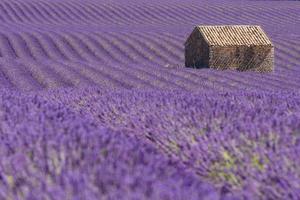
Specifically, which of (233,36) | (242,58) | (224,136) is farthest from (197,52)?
(224,136)

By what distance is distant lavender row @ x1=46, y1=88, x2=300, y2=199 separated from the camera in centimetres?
337

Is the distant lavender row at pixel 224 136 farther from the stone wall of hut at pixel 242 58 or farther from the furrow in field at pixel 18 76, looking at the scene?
the stone wall of hut at pixel 242 58

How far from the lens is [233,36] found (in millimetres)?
19594

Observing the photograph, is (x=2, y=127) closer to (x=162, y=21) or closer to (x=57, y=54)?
(x=57, y=54)

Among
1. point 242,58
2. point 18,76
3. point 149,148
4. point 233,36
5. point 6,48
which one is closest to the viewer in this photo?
point 149,148

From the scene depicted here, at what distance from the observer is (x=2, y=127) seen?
14.5 feet

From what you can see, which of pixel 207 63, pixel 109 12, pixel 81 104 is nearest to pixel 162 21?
pixel 109 12

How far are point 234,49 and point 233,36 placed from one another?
1.80 ft

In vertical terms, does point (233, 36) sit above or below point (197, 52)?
above

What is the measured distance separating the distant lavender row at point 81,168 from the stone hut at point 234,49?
586 inches

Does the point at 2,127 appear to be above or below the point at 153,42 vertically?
above

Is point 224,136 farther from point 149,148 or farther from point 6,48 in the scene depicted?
point 6,48

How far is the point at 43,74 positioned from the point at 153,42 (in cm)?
1051

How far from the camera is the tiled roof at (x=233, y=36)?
1928cm
